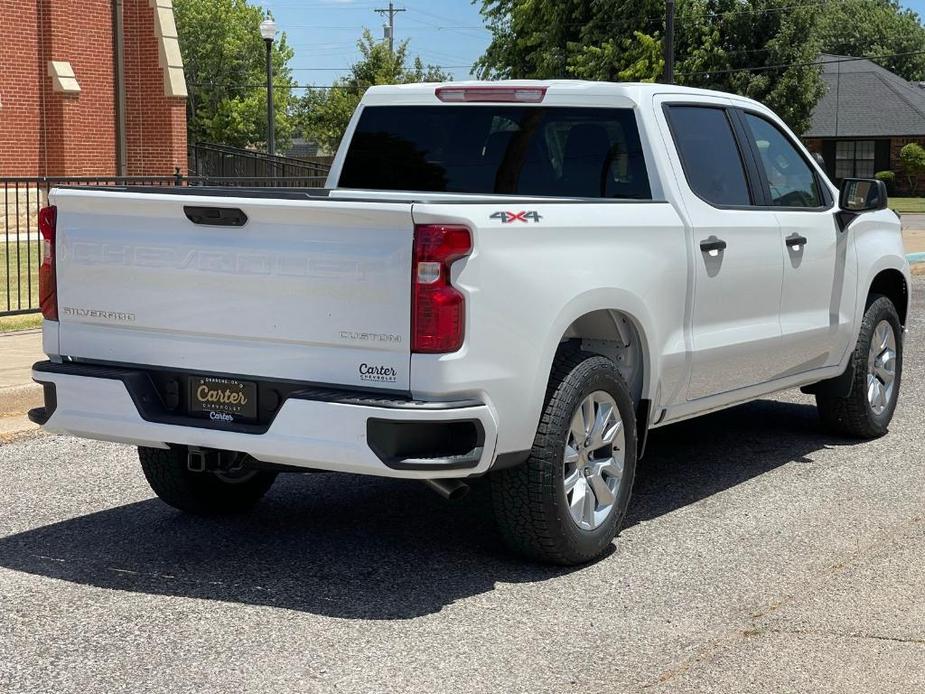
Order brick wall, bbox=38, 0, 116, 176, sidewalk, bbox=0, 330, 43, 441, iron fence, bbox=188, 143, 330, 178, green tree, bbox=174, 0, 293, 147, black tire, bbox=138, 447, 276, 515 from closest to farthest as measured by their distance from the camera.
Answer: black tire, bbox=138, 447, 276, 515 → sidewalk, bbox=0, 330, 43, 441 → brick wall, bbox=38, 0, 116, 176 → iron fence, bbox=188, 143, 330, 178 → green tree, bbox=174, 0, 293, 147

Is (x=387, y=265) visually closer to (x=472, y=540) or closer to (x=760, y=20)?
(x=472, y=540)

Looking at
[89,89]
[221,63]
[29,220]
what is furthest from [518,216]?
[221,63]

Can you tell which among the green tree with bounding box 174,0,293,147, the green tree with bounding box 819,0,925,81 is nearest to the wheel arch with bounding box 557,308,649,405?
the green tree with bounding box 174,0,293,147

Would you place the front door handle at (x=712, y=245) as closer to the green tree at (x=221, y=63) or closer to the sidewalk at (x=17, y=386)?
the sidewalk at (x=17, y=386)

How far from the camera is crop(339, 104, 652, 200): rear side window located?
6.81 metres

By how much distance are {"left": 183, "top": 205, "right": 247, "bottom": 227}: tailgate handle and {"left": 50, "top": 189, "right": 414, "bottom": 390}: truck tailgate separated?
0.02 m

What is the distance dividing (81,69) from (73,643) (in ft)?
82.2

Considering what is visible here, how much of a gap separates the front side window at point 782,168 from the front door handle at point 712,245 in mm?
876

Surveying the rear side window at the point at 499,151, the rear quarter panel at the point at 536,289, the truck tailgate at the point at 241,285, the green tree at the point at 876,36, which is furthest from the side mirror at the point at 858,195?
the green tree at the point at 876,36

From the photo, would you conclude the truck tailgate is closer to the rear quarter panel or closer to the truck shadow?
the rear quarter panel

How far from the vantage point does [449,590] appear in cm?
562

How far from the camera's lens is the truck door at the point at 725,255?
677cm

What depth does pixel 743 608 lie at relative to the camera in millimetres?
5395

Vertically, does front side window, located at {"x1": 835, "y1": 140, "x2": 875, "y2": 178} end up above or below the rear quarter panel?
above
